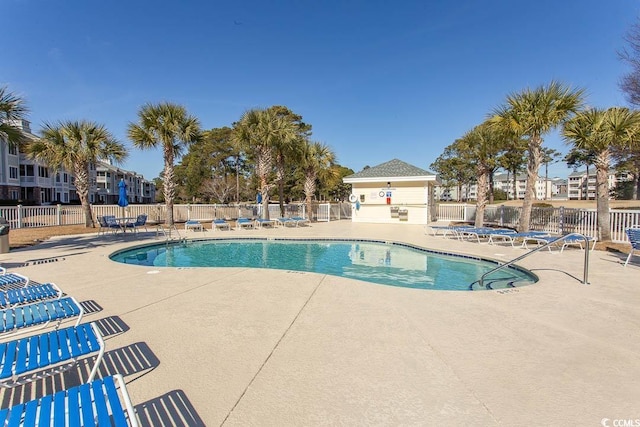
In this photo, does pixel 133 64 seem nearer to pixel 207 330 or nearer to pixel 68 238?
pixel 68 238

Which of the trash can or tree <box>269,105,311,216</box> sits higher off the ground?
tree <box>269,105,311,216</box>

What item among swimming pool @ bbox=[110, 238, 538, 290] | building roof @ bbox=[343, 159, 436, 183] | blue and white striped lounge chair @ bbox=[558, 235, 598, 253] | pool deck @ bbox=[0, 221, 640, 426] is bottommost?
swimming pool @ bbox=[110, 238, 538, 290]

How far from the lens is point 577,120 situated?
11.5 m

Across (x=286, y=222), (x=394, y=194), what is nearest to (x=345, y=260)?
(x=286, y=222)

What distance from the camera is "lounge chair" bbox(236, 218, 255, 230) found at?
56.1 ft

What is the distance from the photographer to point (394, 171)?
67.8ft

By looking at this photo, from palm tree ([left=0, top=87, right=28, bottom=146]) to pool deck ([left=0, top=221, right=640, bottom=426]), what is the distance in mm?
4204

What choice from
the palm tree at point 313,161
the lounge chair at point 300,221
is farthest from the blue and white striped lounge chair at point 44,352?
the palm tree at point 313,161

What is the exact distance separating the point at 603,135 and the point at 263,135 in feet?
47.9

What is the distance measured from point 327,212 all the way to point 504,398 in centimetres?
2040

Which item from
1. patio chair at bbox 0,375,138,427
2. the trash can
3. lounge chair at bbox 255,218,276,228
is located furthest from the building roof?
patio chair at bbox 0,375,138,427

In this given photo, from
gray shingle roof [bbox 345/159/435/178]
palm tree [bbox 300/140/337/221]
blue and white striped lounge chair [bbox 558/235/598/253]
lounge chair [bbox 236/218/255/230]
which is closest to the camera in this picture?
blue and white striped lounge chair [bbox 558/235/598/253]

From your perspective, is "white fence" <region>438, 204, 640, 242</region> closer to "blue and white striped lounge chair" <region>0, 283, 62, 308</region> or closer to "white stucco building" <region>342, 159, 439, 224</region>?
"white stucco building" <region>342, 159, 439, 224</region>

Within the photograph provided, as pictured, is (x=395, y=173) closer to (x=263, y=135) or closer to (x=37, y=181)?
(x=263, y=135)
